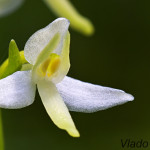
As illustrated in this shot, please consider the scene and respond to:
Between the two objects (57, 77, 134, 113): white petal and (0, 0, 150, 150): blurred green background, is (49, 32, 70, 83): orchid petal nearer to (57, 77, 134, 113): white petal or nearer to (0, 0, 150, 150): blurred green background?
(57, 77, 134, 113): white petal

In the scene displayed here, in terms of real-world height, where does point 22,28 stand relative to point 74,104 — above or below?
below

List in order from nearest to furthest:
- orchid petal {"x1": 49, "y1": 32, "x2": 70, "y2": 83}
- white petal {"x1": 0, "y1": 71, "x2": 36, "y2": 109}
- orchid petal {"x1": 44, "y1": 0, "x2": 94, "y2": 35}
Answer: white petal {"x1": 0, "y1": 71, "x2": 36, "y2": 109}, orchid petal {"x1": 49, "y1": 32, "x2": 70, "y2": 83}, orchid petal {"x1": 44, "y1": 0, "x2": 94, "y2": 35}

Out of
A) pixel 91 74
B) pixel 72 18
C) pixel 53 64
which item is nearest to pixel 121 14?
pixel 91 74

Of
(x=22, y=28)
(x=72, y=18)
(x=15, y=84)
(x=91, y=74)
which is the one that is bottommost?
(x=91, y=74)

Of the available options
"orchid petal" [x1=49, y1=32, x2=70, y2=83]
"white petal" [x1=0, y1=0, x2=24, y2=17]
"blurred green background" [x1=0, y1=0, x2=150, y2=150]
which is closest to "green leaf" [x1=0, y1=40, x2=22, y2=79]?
"orchid petal" [x1=49, y1=32, x2=70, y2=83]

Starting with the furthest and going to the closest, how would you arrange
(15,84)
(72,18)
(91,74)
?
(91,74) < (72,18) < (15,84)

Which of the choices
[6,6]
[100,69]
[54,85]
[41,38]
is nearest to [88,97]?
[54,85]

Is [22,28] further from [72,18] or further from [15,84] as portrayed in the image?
[15,84]

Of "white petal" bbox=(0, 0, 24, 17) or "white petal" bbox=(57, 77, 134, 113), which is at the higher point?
"white petal" bbox=(0, 0, 24, 17)
